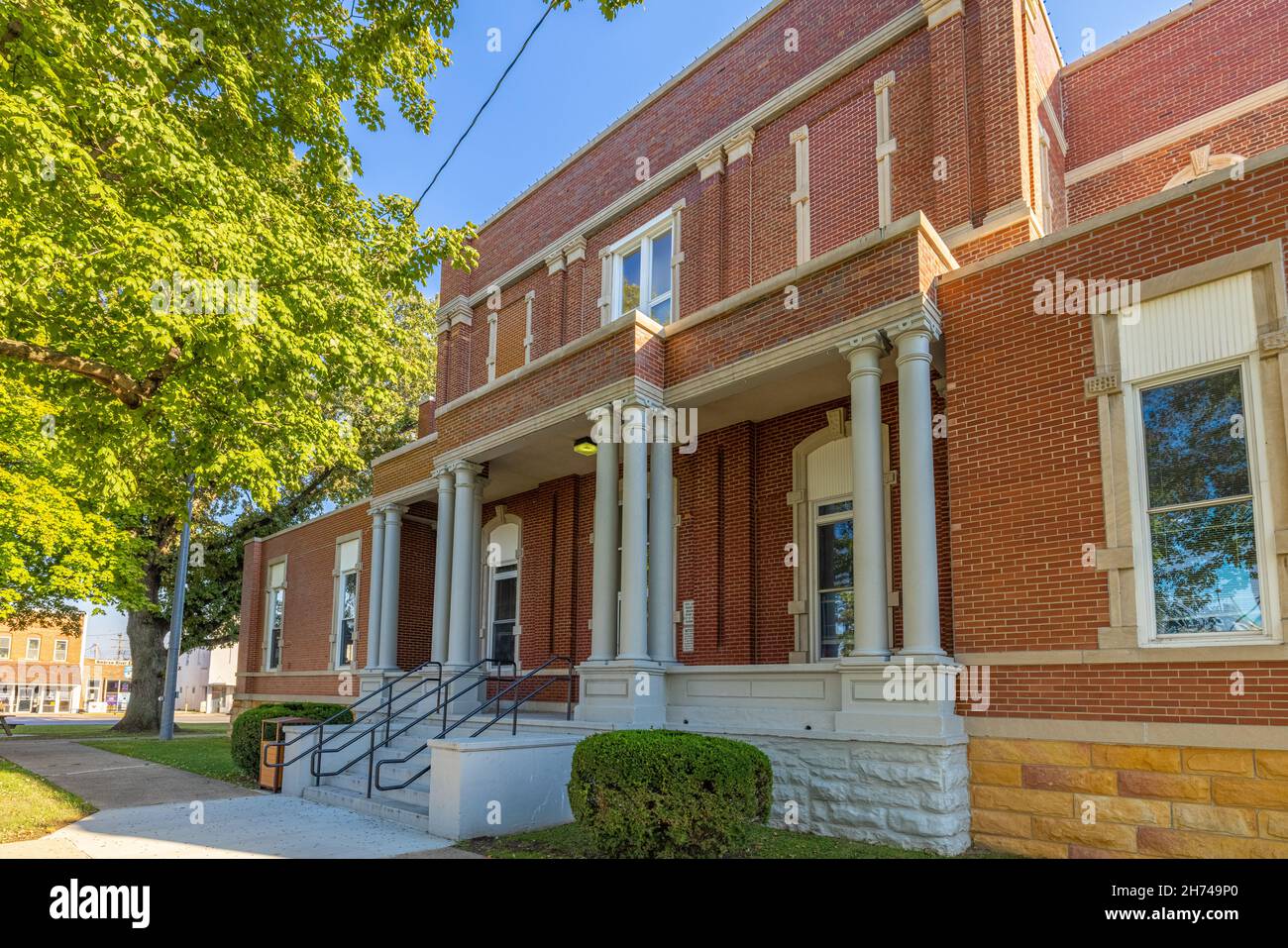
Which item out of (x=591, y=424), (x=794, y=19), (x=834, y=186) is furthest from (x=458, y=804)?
(x=794, y=19)

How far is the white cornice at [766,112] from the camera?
12.3 m

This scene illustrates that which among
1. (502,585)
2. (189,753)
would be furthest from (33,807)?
(189,753)

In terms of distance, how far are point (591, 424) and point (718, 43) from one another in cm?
750

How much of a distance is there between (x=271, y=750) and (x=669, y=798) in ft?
25.6

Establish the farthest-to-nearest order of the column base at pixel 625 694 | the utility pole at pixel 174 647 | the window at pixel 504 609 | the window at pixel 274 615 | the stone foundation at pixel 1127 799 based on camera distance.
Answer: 1. the utility pole at pixel 174 647
2. the window at pixel 274 615
3. the window at pixel 504 609
4. the column base at pixel 625 694
5. the stone foundation at pixel 1127 799

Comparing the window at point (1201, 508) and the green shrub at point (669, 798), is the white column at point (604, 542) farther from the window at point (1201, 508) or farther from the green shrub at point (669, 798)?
the window at point (1201, 508)

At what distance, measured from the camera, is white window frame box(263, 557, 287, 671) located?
79.6 ft

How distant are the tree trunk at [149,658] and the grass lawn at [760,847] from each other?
26.4m

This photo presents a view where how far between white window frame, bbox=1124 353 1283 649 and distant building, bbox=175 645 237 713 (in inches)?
2974

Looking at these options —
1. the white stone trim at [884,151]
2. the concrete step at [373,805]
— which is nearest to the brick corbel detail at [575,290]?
the white stone trim at [884,151]

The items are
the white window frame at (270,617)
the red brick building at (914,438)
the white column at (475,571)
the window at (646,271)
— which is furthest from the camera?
the white window frame at (270,617)

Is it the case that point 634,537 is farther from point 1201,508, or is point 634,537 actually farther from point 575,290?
point 575,290

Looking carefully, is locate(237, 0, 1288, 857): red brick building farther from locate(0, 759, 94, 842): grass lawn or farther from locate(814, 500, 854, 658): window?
locate(0, 759, 94, 842): grass lawn

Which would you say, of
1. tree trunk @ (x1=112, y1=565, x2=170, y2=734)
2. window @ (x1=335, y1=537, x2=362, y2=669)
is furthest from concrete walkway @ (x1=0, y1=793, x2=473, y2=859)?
tree trunk @ (x1=112, y1=565, x2=170, y2=734)
